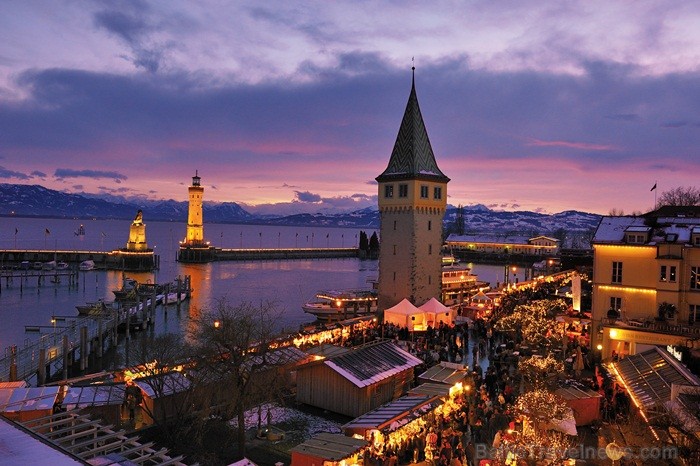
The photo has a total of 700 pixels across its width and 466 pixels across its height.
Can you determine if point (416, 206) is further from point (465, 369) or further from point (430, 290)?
point (465, 369)

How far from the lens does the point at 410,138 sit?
43.2 meters

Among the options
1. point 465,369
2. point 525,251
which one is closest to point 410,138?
point 465,369

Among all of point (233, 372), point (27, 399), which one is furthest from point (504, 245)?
point (27, 399)

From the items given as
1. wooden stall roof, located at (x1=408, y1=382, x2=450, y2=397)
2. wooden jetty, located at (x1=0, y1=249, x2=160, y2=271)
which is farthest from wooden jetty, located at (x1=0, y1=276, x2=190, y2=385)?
wooden jetty, located at (x1=0, y1=249, x2=160, y2=271)

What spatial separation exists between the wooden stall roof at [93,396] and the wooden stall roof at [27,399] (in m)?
0.47

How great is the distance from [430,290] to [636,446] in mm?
30072

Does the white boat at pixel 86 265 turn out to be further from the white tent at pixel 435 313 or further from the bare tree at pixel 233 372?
the bare tree at pixel 233 372

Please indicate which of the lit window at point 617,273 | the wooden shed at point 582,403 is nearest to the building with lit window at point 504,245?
the lit window at point 617,273

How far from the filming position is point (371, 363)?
22.3 metres

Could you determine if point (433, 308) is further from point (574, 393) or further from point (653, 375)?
point (653, 375)

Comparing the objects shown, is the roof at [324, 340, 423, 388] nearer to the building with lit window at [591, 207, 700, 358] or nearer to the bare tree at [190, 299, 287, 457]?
the bare tree at [190, 299, 287, 457]

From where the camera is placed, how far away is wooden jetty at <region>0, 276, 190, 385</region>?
25734 mm

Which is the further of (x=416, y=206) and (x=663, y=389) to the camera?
(x=416, y=206)

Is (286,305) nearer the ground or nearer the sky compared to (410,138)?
nearer the ground
